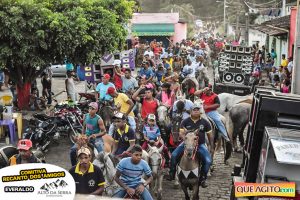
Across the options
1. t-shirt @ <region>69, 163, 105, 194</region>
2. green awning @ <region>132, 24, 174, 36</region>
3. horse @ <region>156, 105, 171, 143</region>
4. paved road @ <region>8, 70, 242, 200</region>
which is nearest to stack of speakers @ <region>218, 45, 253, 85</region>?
paved road @ <region>8, 70, 242, 200</region>

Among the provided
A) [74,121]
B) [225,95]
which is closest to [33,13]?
[74,121]

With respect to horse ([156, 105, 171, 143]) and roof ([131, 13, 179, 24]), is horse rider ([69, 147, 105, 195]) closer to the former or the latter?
horse ([156, 105, 171, 143])

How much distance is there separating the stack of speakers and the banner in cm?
1861

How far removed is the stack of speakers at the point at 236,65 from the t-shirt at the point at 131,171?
1429 centimetres

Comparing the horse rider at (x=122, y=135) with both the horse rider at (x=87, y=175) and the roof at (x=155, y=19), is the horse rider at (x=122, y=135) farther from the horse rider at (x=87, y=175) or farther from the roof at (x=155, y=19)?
the roof at (x=155, y=19)

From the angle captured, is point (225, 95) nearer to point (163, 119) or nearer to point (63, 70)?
point (163, 119)

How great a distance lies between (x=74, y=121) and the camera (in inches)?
543

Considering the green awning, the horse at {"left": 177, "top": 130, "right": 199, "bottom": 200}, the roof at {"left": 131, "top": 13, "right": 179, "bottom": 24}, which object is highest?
the roof at {"left": 131, "top": 13, "right": 179, "bottom": 24}

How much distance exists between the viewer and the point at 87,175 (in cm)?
718

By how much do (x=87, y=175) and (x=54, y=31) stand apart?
26.4 ft

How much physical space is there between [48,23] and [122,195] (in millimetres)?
7711

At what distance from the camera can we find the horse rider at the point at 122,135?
938 cm

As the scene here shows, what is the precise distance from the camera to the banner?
3.42 metres

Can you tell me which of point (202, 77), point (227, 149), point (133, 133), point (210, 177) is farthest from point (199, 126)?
point (202, 77)
